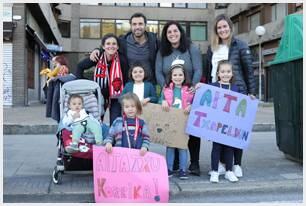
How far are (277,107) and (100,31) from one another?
37.9 meters

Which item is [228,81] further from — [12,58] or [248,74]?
[12,58]

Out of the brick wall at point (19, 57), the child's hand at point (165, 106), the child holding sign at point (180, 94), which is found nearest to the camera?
the child's hand at point (165, 106)

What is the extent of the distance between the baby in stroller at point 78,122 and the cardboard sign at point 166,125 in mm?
656

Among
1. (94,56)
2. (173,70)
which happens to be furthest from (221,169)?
(94,56)

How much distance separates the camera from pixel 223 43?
596cm

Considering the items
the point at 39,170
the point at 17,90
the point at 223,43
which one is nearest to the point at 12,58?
the point at 17,90

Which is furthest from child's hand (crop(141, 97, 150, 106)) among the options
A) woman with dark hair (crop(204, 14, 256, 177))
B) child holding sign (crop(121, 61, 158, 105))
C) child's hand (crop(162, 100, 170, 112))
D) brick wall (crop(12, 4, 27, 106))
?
brick wall (crop(12, 4, 27, 106))

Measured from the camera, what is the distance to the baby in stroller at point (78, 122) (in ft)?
17.2

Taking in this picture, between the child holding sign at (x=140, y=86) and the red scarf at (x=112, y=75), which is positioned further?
the red scarf at (x=112, y=75)

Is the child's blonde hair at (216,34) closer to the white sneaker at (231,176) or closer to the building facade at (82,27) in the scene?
the white sneaker at (231,176)

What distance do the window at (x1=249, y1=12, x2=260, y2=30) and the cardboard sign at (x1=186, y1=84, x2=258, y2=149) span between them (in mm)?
30091

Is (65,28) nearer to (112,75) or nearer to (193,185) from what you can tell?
(112,75)

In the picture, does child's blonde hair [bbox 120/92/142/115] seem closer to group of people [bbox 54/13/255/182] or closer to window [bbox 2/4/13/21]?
group of people [bbox 54/13/255/182]

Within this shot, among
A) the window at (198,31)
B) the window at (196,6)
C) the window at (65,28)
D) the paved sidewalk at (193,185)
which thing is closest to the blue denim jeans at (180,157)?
the paved sidewalk at (193,185)
